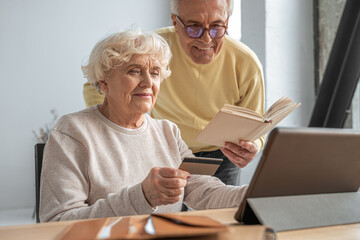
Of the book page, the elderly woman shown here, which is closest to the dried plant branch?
the elderly woman

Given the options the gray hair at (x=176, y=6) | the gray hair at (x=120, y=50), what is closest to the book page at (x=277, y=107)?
the gray hair at (x=120, y=50)

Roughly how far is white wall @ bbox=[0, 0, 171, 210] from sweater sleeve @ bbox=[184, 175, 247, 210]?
423cm

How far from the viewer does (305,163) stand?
0.93 m

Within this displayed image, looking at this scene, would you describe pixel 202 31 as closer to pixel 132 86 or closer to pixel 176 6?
pixel 176 6

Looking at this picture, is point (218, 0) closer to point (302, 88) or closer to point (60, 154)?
point (60, 154)

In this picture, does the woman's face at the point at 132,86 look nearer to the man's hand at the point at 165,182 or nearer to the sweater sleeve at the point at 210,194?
the sweater sleeve at the point at 210,194

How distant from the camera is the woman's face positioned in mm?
1570

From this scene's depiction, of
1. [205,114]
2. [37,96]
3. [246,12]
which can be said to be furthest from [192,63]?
[37,96]

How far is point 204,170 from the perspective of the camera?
1262 millimetres

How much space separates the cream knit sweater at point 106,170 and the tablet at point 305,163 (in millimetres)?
401

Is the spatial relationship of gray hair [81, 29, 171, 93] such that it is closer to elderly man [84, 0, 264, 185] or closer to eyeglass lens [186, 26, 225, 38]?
eyeglass lens [186, 26, 225, 38]

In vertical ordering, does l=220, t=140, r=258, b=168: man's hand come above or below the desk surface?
below

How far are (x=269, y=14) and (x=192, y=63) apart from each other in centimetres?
146

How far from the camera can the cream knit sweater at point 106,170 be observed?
49.4 inches
